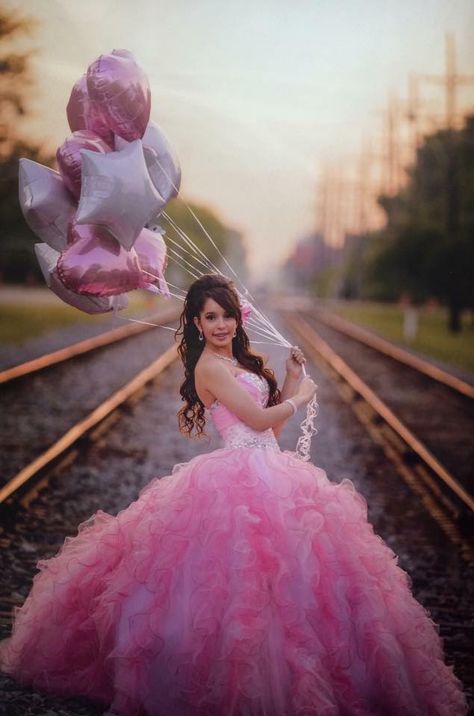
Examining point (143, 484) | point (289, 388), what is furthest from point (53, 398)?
point (289, 388)

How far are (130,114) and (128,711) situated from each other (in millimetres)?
2235

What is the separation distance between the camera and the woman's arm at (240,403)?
395 cm

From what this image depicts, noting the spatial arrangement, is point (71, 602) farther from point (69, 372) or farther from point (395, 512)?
point (69, 372)

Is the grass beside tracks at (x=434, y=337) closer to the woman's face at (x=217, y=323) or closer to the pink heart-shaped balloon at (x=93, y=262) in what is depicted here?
the woman's face at (x=217, y=323)

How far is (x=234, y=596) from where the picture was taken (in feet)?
11.7

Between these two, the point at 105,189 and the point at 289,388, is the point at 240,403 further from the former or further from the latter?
the point at 105,189

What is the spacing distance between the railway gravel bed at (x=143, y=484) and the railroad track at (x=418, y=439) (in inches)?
5.6

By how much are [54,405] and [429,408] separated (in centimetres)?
519

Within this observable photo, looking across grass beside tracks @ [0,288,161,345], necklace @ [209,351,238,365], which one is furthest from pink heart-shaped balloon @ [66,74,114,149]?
grass beside tracks @ [0,288,161,345]

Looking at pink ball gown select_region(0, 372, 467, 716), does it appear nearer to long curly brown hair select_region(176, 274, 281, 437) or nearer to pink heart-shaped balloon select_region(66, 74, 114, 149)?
long curly brown hair select_region(176, 274, 281, 437)

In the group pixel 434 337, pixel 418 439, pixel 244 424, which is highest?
pixel 244 424

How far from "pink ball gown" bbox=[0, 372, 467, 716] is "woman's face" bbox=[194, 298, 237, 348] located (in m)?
0.19

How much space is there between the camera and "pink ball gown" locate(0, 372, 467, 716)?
3.52m

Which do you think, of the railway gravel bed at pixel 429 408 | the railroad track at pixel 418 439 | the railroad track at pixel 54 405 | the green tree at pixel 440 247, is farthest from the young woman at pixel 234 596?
the green tree at pixel 440 247
